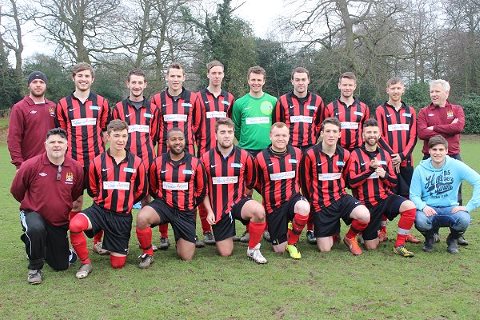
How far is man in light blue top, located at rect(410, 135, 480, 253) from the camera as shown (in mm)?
4516

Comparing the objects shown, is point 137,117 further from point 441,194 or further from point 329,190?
point 441,194

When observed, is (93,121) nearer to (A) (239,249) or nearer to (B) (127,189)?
(B) (127,189)

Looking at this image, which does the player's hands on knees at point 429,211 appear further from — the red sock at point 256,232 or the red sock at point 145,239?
the red sock at point 145,239

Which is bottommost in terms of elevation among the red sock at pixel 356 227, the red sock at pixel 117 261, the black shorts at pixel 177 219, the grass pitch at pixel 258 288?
the grass pitch at pixel 258 288

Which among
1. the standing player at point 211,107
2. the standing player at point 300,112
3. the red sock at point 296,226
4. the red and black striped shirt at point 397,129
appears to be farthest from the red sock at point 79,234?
the red and black striped shirt at point 397,129

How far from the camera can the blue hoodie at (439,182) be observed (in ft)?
15.2

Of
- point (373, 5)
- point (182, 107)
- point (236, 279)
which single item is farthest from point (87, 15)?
point (236, 279)

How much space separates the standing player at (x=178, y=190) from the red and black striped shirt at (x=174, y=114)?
0.60 metres

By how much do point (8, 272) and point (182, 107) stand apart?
2.34m

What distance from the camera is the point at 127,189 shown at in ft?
14.0

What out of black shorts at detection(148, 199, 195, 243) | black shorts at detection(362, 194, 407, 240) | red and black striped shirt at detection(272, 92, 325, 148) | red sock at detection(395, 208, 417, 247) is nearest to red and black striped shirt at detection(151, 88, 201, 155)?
black shorts at detection(148, 199, 195, 243)

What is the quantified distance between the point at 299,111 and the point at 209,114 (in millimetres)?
1009

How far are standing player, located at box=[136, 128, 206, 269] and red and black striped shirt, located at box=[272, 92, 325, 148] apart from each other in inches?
47.9

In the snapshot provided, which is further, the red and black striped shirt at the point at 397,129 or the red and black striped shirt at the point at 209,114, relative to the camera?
the red and black striped shirt at the point at 209,114
